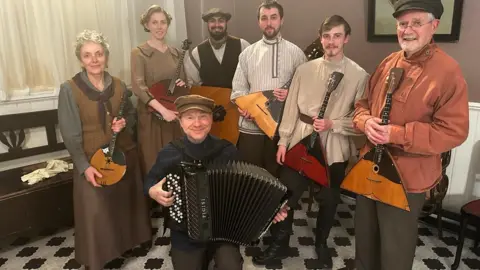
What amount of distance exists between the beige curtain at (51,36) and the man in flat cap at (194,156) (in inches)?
64.1

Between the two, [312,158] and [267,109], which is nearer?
[312,158]

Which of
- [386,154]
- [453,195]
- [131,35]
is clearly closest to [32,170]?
[131,35]

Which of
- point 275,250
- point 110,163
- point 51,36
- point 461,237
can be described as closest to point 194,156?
point 110,163

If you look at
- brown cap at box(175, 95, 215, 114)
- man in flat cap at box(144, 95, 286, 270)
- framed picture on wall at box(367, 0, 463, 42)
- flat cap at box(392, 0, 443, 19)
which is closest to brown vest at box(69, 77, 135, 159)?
man in flat cap at box(144, 95, 286, 270)

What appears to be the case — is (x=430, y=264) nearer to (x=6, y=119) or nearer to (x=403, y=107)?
(x=403, y=107)

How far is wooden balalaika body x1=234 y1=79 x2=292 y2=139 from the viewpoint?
2.29m

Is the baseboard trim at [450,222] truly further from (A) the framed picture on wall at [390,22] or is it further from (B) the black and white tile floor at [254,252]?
(A) the framed picture on wall at [390,22]

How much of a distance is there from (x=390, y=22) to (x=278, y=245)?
177 centimetres

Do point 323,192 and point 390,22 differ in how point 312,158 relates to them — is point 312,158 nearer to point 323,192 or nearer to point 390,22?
point 323,192

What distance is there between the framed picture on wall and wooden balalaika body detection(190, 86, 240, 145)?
1.22 metres

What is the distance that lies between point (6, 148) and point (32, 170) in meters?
0.29

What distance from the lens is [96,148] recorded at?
2148 millimetres

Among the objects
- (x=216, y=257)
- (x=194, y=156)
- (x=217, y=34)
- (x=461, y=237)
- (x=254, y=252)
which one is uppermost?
(x=217, y=34)

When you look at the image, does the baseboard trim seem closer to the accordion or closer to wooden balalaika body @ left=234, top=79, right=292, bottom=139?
wooden balalaika body @ left=234, top=79, right=292, bottom=139
